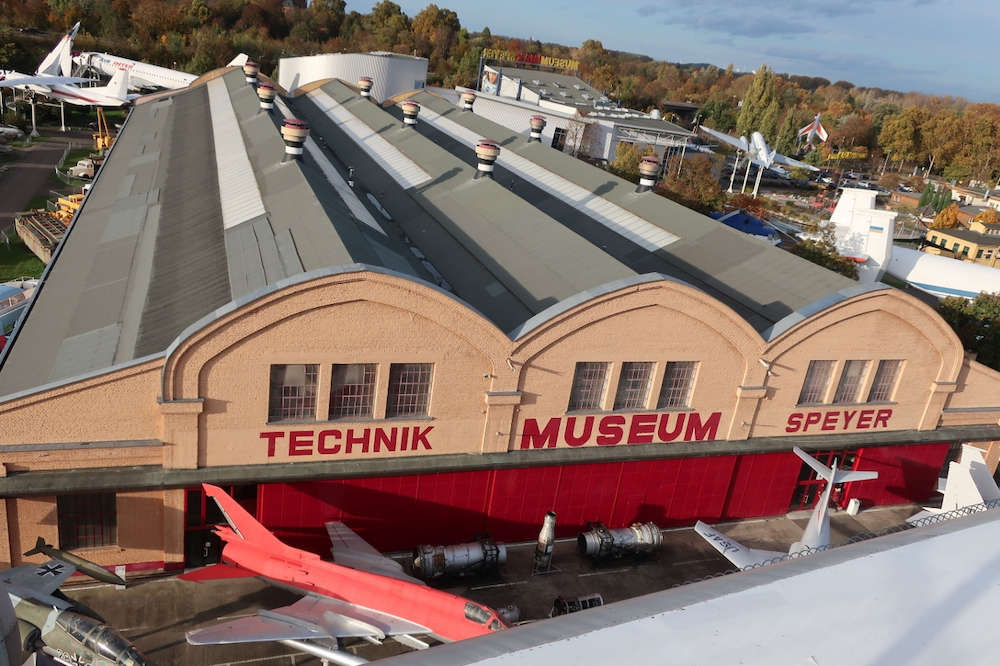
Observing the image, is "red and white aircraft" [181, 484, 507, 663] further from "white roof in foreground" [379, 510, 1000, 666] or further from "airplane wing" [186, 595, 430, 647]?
"white roof in foreground" [379, 510, 1000, 666]

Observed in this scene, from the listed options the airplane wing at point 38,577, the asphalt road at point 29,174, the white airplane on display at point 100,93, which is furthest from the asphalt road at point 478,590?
the white airplane on display at point 100,93

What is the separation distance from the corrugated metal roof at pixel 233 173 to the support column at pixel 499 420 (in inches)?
528

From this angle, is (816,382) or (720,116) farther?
(720,116)

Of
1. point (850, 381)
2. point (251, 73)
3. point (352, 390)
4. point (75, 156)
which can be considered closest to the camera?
point (352, 390)

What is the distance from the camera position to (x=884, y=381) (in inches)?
1244

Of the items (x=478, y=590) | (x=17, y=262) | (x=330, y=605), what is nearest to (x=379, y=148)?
(x=17, y=262)

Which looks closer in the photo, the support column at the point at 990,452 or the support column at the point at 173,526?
the support column at the point at 173,526

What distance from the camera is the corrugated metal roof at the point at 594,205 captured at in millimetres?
38188

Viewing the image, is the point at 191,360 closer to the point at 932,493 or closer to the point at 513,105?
the point at 932,493

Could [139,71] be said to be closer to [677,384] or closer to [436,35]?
[436,35]

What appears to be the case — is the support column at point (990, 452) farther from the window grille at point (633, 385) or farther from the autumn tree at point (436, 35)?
the autumn tree at point (436, 35)

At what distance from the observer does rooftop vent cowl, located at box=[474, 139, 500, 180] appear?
39469 mm

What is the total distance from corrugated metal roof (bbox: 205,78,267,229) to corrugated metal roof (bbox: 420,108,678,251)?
17.5 m

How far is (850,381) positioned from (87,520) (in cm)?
2876
